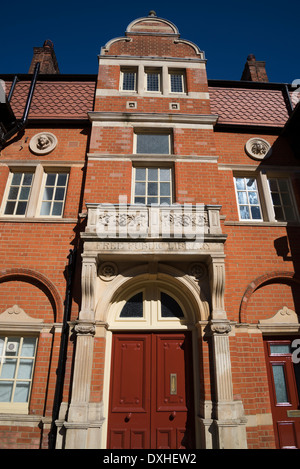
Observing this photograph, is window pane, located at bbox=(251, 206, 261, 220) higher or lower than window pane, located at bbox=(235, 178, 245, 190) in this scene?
lower

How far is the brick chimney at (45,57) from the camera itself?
10303mm

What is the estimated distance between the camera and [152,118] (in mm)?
7965

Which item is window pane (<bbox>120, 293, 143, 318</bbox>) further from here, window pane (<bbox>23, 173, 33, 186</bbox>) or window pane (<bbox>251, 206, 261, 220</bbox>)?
window pane (<bbox>23, 173, 33, 186</bbox>)

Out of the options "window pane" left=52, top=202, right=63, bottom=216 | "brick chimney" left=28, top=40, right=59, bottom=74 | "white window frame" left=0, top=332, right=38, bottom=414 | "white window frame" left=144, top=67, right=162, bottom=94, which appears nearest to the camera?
"white window frame" left=0, top=332, right=38, bottom=414

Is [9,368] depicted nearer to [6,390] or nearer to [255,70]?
[6,390]

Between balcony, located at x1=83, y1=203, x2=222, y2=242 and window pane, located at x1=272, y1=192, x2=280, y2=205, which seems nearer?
balcony, located at x1=83, y1=203, x2=222, y2=242

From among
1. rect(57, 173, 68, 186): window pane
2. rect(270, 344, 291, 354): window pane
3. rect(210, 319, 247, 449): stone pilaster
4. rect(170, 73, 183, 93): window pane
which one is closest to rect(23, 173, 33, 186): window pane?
rect(57, 173, 68, 186): window pane

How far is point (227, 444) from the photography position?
195 inches

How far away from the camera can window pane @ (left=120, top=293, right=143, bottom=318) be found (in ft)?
21.0

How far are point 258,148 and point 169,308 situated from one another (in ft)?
17.9

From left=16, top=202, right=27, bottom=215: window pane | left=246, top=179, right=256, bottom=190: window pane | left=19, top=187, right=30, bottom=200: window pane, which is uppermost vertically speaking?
left=246, top=179, right=256, bottom=190: window pane

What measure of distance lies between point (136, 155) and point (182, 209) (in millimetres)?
2297

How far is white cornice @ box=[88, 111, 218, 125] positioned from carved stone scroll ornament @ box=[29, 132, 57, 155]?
1.34m
